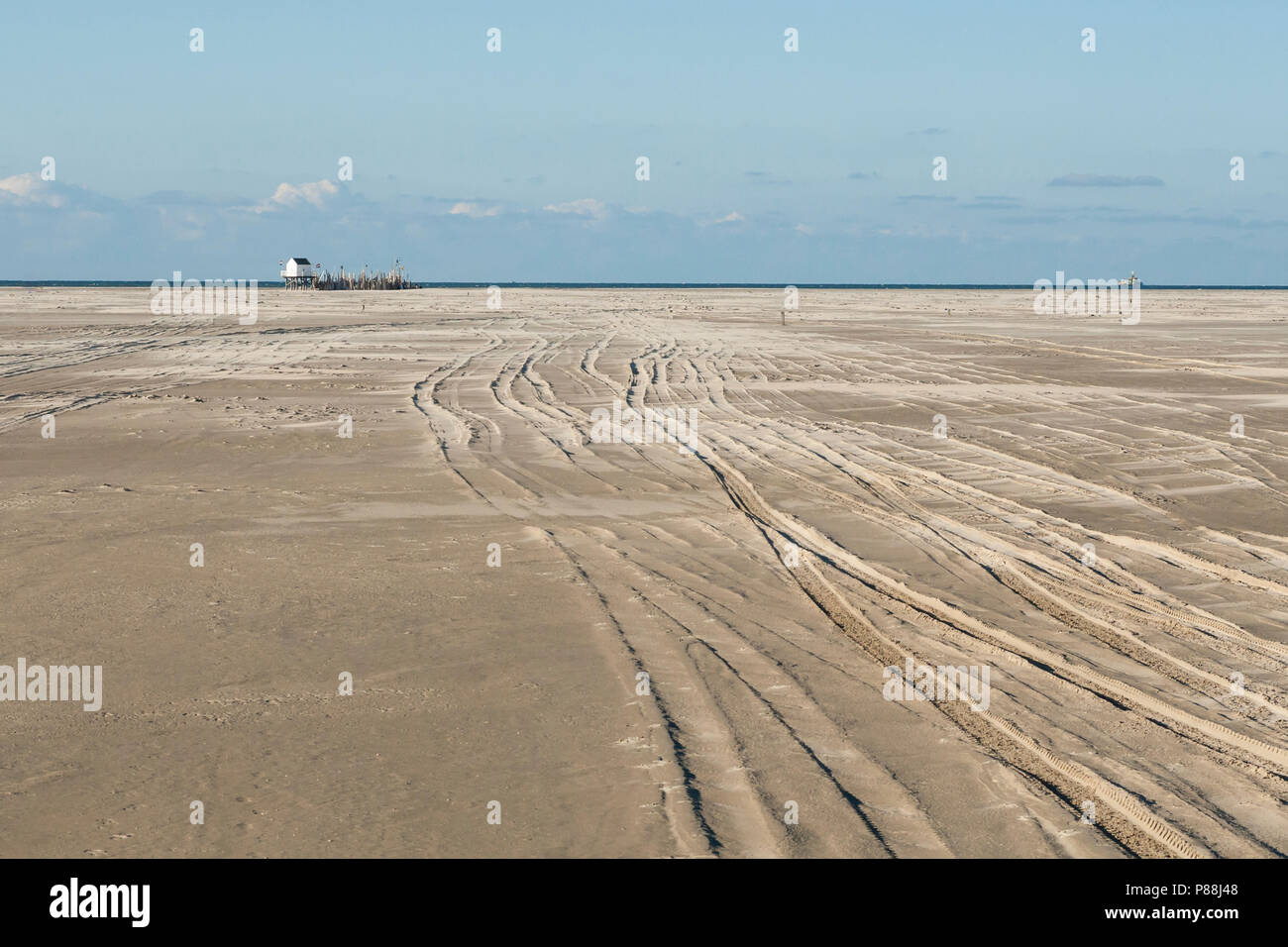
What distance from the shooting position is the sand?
15.5ft

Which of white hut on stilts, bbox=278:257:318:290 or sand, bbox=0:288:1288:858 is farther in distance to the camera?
white hut on stilts, bbox=278:257:318:290

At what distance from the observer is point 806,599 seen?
798 centimetres

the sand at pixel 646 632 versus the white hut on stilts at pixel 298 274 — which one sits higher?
the white hut on stilts at pixel 298 274

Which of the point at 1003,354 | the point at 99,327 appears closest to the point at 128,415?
the point at 1003,354

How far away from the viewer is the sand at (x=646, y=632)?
4.73 metres

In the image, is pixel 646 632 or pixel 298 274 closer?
pixel 646 632

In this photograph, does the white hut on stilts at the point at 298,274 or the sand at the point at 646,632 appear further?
the white hut on stilts at the point at 298,274

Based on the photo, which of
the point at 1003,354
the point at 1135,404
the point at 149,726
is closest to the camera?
the point at 149,726

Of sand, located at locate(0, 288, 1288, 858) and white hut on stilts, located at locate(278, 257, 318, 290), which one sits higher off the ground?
white hut on stilts, located at locate(278, 257, 318, 290)

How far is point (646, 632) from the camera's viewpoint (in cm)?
→ 719
